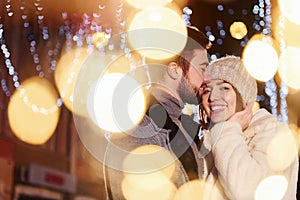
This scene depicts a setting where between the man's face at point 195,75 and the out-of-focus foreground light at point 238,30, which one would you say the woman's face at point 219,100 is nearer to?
the man's face at point 195,75

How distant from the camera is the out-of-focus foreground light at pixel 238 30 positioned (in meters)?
1.93

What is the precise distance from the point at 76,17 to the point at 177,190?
95 centimetres

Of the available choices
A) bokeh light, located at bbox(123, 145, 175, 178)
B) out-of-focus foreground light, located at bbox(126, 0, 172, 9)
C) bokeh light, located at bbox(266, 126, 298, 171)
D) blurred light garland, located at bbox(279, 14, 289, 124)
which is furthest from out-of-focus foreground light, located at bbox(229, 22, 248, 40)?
bokeh light, located at bbox(123, 145, 175, 178)

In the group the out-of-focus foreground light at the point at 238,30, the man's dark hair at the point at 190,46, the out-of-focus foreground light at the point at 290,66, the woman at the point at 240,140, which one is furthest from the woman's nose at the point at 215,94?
the out-of-focus foreground light at the point at 290,66

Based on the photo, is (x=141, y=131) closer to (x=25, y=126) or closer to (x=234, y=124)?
(x=234, y=124)

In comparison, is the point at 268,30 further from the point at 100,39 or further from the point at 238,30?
the point at 100,39

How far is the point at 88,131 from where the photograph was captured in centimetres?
196

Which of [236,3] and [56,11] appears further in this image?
[56,11]

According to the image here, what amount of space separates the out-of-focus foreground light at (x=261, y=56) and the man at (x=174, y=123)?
187 millimetres

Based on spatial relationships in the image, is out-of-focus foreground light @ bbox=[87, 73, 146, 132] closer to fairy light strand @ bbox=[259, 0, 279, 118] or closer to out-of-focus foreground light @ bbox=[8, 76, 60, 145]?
fairy light strand @ bbox=[259, 0, 279, 118]

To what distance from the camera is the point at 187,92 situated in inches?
66.6

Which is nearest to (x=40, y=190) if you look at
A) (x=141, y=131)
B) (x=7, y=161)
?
(x=7, y=161)

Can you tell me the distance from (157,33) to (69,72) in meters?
0.64

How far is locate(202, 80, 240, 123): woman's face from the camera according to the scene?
166 centimetres
